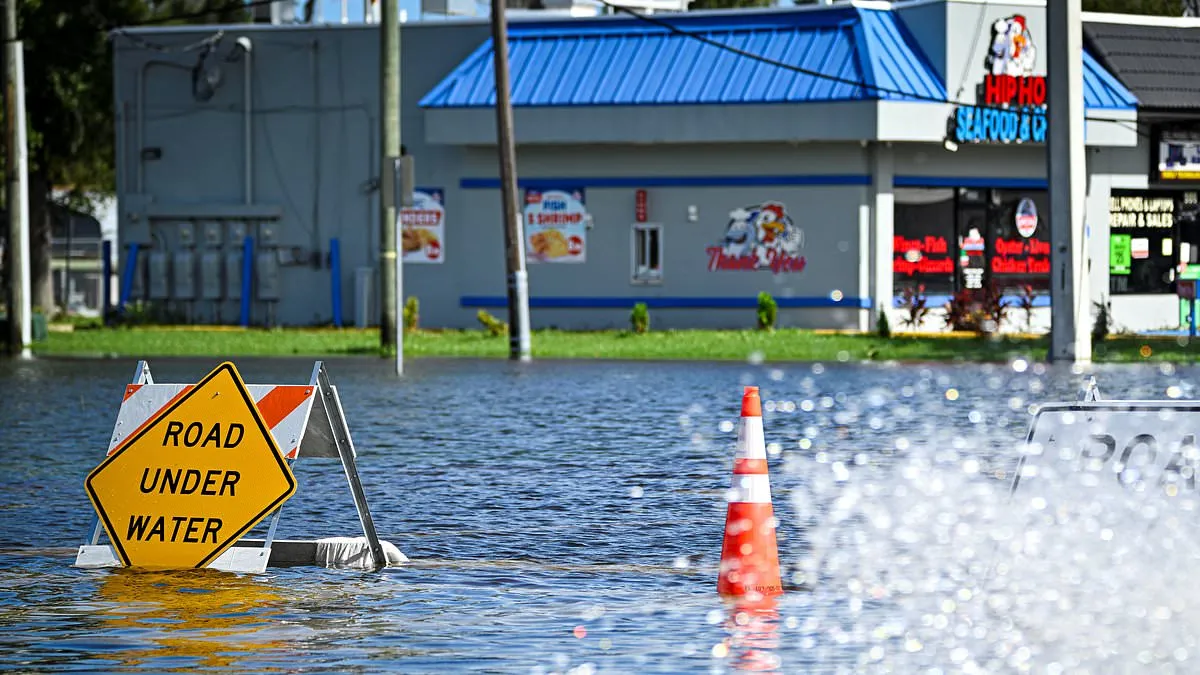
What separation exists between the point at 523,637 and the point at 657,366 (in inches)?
875

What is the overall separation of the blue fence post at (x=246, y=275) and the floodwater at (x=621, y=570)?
26112 millimetres

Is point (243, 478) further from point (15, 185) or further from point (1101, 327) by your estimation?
point (1101, 327)

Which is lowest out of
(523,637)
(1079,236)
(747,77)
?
(523,637)

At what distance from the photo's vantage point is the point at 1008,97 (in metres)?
41.6

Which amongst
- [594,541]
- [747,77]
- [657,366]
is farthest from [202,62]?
[594,541]

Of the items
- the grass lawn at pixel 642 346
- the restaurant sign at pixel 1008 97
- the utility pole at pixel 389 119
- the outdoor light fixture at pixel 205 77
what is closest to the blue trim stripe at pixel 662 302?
the grass lawn at pixel 642 346

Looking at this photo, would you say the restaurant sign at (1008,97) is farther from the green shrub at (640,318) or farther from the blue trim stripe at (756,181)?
the green shrub at (640,318)

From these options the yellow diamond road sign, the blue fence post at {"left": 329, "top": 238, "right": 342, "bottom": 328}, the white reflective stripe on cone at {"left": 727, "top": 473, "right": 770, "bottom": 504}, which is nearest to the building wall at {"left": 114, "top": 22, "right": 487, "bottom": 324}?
the blue fence post at {"left": 329, "top": 238, "right": 342, "bottom": 328}

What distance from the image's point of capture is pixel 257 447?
408 inches

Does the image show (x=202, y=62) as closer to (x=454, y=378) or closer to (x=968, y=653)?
(x=454, y=378)

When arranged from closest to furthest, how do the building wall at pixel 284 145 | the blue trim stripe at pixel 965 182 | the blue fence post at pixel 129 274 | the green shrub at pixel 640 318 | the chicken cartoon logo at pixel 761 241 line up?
1. the green shrub at pixel 640 318
2. the blue trim stripe at pixel 965 182
3. the chicken cartoon logo at pixel 761 241
4. the building wall at pixel 284 145
5. the blue fence post at pixel 129 274

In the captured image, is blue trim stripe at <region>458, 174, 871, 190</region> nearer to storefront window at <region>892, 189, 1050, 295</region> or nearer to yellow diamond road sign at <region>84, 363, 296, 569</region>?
storefront window at <region>892, 189, 1050, 295</region>

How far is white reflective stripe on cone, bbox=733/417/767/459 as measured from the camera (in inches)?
394

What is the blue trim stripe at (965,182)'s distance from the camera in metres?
42.3
